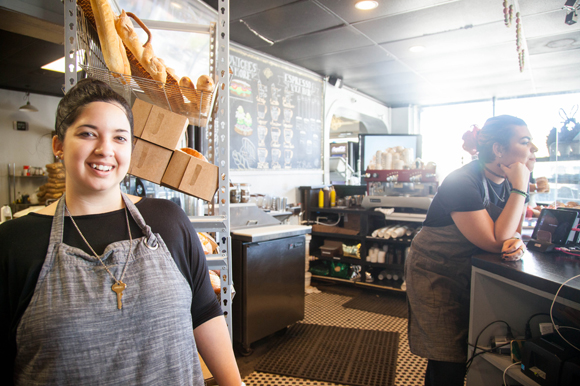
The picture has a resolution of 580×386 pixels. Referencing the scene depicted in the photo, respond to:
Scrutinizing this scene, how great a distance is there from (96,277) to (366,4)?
3232mm

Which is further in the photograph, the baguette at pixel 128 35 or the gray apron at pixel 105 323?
the baguette at pixel 128 35

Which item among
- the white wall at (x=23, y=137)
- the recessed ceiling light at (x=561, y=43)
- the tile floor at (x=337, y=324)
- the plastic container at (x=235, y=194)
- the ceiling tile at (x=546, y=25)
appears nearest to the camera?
the tile floor at (x=337, y=324)

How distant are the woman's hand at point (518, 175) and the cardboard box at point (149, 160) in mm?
1477

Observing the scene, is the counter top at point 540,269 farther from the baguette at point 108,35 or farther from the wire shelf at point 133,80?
the baguette at point 108,35

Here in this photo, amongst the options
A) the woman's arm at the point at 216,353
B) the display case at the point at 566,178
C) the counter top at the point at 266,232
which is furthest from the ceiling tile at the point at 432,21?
the woman's arm at the point at 216,353

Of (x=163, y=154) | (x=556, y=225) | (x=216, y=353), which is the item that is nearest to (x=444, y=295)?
(x=556, y=225)

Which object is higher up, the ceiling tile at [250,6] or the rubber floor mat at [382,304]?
the ceiling tile at [250,6]

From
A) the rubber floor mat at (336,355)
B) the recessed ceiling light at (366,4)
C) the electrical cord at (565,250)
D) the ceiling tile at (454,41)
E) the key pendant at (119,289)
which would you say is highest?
the ceiling tile at (454,41)

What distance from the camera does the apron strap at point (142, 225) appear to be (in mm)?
932

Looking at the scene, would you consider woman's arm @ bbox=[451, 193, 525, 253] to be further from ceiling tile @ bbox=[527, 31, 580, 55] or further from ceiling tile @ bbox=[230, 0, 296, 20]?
ceiling tile @ bbox=[527, 31, 580, 55]

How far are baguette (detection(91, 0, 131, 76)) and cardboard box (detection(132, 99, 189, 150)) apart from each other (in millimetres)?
159

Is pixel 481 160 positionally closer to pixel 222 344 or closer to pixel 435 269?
pixel 435 269

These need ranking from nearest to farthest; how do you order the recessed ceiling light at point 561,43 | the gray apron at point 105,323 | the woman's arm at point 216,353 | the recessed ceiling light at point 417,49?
1. the gray apron at point 105,323
2. the woman's arm at point 216,353
3. the recessed ceiling light at point 561,43
4. the recessed ceiling light at point 417,49

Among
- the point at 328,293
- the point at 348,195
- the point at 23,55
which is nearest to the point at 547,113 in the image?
the point at 348,195
